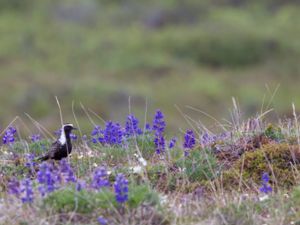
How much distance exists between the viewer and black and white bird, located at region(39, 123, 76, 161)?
29.2 ft

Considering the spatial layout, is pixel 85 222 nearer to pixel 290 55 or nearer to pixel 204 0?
pixel 290 55

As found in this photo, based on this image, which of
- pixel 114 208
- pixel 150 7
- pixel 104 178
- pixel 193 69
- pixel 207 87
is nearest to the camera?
pixel 114 208

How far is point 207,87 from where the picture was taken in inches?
1688

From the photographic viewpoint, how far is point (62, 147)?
8.91m

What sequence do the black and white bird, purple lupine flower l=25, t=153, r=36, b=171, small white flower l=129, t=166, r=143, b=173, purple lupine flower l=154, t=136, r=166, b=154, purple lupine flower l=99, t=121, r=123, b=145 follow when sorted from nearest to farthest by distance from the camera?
small white flower l=129, t=166, r=143, b=173, purple lupine flower l=25, t=153, r=36, b=171, the black and white bird, purple lupine flower l=154, t=136, r=166, b=154, purple lupine flower l=99, t=121, r=123, b=145

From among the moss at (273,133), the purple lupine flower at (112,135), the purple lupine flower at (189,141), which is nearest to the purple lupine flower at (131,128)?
the purple lupine flower at (112,135)

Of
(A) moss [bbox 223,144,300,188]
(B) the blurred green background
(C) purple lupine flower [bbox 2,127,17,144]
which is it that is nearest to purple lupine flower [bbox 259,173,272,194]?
(A) moss [bbox 223,144,300,188]

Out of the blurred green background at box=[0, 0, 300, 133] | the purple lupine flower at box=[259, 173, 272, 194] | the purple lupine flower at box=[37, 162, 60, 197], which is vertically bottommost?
the blurred green background at box=[0, 0, 300, 133]

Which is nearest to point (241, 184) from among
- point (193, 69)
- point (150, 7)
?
point (193, 69)

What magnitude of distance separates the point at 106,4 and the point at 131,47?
7.02 meters

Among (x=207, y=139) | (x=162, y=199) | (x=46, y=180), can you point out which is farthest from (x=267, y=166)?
(x=46, y=180)

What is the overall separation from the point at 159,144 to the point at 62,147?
1.06 metres

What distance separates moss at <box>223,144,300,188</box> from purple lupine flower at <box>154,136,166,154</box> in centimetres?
79

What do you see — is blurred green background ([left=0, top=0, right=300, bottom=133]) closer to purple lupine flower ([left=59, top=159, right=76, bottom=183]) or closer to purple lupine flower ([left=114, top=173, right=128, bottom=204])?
purple lupine flower ([left=59, top=159, right=76, bottom=183])
